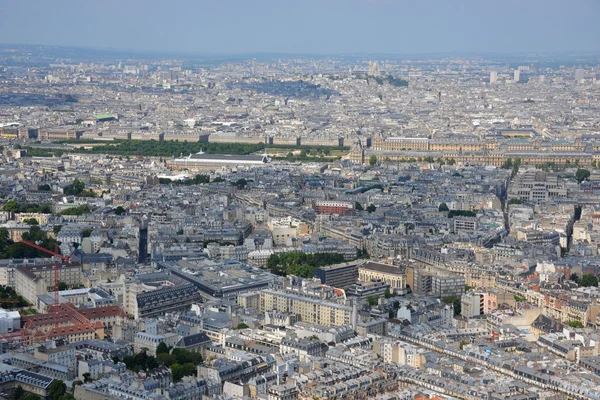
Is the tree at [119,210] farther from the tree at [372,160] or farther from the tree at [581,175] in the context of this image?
the tree at [581,175]

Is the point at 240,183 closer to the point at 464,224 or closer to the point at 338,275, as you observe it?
the point at 464,224

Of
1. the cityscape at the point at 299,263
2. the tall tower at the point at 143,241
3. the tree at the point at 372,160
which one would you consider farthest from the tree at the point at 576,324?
the tree at the point at 372,160

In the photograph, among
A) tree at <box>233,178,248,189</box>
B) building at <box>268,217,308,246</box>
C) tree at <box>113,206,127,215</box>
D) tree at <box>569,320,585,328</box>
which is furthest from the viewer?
tree at <box>233,178,248,189</box>

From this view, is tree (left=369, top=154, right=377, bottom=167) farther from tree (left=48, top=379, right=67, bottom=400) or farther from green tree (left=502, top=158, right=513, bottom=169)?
tree (left=48, top=379, right=67, bottom=400)

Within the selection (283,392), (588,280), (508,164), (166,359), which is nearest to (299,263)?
(588,280)

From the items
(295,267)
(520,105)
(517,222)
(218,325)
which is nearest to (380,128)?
(520,105)

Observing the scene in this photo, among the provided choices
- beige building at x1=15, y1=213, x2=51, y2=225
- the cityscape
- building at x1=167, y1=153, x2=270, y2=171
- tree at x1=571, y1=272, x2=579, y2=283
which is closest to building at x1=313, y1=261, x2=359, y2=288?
the cityscape

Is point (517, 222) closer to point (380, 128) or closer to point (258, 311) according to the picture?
point (258, 311)
